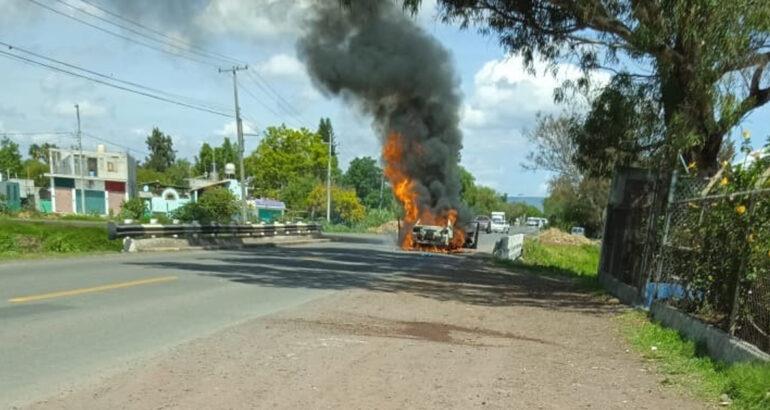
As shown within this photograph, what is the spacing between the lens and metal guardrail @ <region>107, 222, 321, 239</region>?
2277cm

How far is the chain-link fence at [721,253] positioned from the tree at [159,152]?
135 metres

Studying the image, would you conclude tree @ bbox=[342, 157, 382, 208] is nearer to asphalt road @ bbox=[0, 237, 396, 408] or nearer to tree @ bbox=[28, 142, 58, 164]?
tree @ bbox=[28, 142, 58, 164]

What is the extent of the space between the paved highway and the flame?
44.8ft

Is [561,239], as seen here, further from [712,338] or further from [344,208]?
[712,338]

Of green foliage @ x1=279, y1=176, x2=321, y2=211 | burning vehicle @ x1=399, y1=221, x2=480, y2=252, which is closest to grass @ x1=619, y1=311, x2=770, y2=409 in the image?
burning vehicle @ x1=399, y1=221, x2=480, y2=252

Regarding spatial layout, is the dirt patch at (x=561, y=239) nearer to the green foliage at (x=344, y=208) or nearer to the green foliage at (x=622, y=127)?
the green foliage at (x=622, y=127)

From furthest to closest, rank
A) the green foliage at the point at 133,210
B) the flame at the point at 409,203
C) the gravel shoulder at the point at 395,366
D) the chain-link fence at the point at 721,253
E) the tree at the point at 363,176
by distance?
the tree at the point at 363,176 < the green foliage at the point at 133,210 < the flame at the point at 409,203 < the chain-link fence at the point at 721,253 < the gravel shoulder at the point at 395,366

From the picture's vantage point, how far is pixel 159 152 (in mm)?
138375

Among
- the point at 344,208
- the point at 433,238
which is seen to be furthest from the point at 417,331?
the point at 344,208

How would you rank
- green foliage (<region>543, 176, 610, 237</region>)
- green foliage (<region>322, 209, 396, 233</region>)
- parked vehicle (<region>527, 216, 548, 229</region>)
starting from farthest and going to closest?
parked vehicle (<region>527, 216, 548, 229</region>)
green foliage (<region>322, 209, 396, 233</region>)
green foliage (<region>543, 176, 610, 237</region>)

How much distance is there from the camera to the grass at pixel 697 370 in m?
5.51

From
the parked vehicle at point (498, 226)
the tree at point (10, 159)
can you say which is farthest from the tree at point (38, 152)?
the parked vehicle at point (498, 226)

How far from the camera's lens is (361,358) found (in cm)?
695

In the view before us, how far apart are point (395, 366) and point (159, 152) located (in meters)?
139
